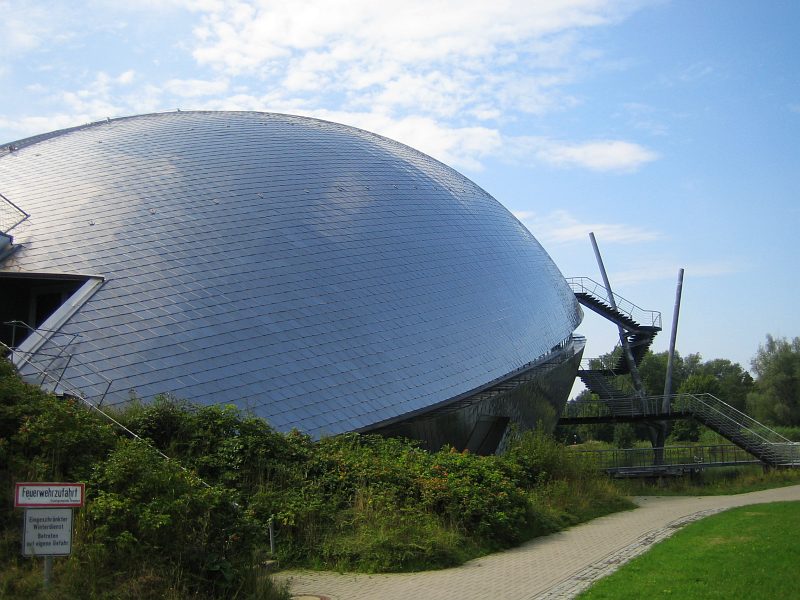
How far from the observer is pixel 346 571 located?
38.8 ft

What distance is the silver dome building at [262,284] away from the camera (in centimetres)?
1623

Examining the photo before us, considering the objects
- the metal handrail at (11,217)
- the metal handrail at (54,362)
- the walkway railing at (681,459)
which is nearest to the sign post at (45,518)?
the metal handrail at (54,362)

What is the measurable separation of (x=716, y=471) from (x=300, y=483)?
2296 centimetres

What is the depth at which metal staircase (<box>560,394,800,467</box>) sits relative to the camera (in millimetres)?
29859

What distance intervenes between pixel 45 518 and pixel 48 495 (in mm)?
214

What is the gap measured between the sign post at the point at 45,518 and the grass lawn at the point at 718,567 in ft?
18.5

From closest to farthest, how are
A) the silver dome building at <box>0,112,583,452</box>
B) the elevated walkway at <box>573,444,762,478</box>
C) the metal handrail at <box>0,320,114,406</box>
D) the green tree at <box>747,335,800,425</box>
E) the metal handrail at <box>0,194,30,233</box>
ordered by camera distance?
the metal handrail at <box>0,320,114,406</box> → the silver dome building at <box>0,112,583,452</box> → the metal handrail at <box>0,194,30,233</box> → the elevated walkway at <box>573,444,762,478</box> → the green tree at <box>747,335,800,425</box>

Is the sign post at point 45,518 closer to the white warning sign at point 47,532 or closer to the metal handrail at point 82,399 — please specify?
the white warning sign at point 47,532

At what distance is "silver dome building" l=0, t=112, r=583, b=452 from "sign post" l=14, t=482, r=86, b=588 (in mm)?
7088

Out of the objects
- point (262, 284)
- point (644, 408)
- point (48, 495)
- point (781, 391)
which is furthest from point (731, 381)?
point (48, 495)

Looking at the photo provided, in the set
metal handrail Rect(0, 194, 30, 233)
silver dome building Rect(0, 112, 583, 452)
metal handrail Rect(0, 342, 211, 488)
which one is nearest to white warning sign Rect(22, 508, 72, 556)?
metal handrail Rect(0, 342, 211, 488)

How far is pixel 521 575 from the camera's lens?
448 inches

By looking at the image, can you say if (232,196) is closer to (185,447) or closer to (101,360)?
(101,360)

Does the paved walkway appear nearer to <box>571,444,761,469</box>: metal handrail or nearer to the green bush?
the green bush
